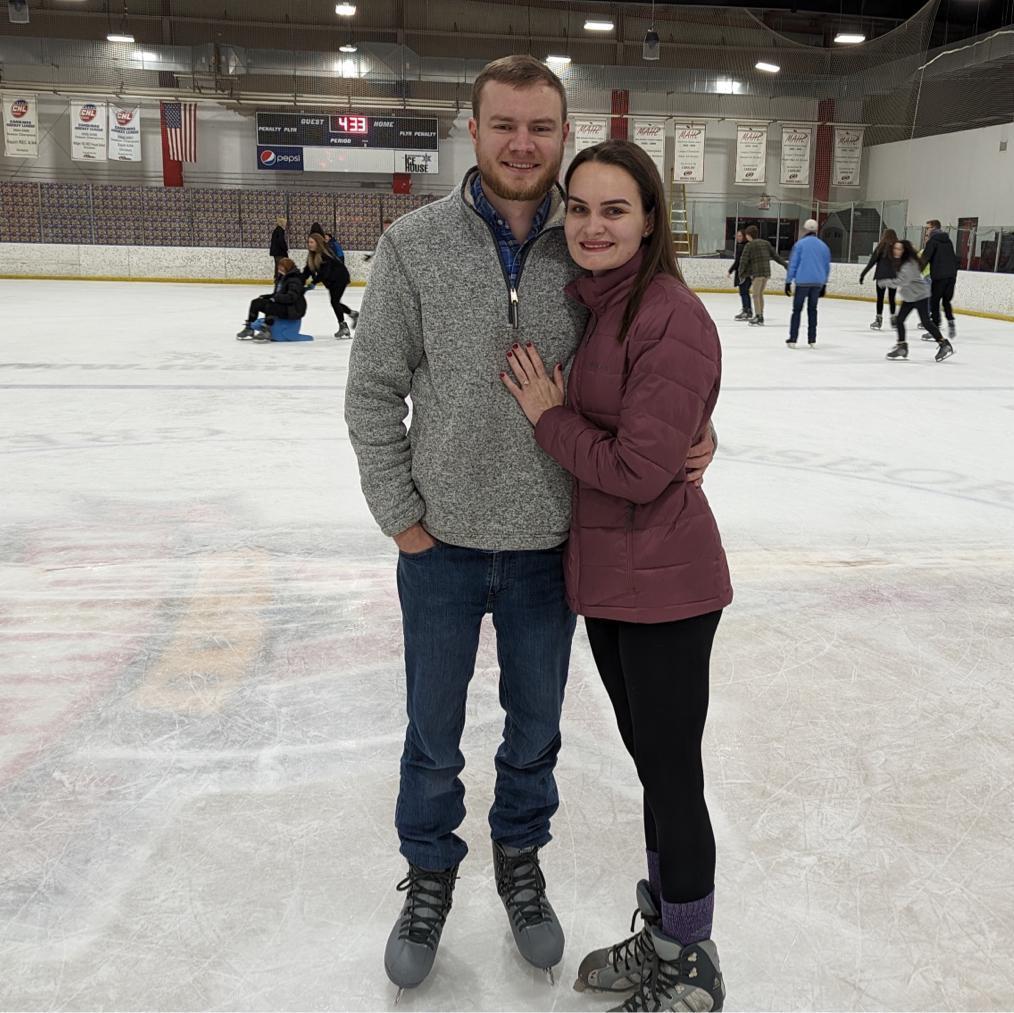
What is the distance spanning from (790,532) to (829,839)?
2.25 meters

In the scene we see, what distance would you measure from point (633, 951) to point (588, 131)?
21.5 metres

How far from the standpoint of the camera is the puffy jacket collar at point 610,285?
5.13ft

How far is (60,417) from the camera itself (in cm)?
650

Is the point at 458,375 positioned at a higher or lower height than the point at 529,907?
higher

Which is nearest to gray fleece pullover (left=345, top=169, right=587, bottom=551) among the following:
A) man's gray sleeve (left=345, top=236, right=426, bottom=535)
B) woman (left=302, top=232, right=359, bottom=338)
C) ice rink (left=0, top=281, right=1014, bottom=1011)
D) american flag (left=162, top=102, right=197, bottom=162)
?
man's gray sleeve (left=345, top=236, right=426, bottom=535)

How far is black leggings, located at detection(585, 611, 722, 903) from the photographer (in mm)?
1587

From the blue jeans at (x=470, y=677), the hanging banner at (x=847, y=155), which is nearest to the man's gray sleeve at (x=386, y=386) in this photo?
the blue jeans at (x=470, y=677)

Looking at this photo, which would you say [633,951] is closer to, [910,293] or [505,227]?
[505,227]

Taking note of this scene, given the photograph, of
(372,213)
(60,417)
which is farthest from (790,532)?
(372,213)

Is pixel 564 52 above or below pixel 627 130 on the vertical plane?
above

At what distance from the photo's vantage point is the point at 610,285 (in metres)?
1.58

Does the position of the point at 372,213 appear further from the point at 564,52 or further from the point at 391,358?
the point at 391,358

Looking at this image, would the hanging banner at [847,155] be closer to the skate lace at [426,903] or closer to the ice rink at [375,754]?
the ice rink at [375,754]

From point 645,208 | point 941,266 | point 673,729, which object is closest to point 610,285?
point 645,208
